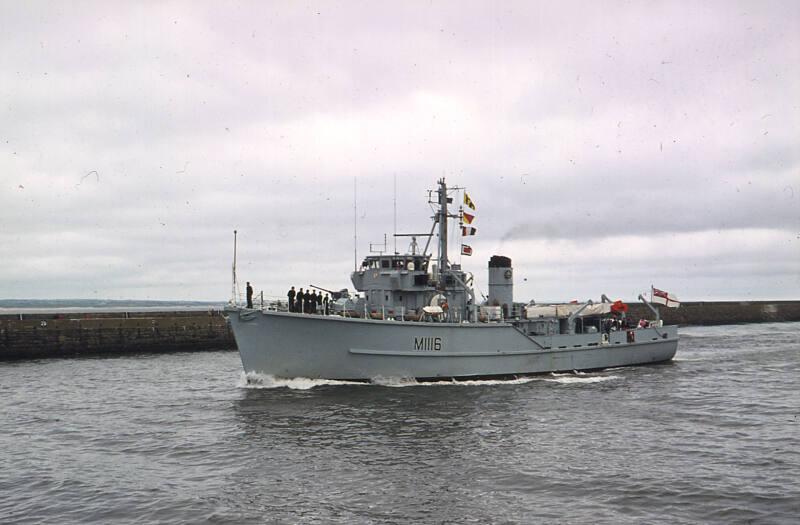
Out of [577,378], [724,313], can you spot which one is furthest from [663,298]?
[724,313]

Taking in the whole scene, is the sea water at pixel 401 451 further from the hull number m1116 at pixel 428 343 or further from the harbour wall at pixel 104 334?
the harbour wall at pixel 104 334

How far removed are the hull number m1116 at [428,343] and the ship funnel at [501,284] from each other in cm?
642

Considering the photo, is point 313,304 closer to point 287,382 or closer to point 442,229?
point 287,382

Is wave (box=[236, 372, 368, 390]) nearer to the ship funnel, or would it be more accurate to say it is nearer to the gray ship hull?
the gray ship hull

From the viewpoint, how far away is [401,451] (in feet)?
56.3

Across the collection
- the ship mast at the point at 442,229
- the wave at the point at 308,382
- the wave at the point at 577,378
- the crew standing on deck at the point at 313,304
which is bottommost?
the wave at the point at 577,378

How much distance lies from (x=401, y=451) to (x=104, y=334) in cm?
3347

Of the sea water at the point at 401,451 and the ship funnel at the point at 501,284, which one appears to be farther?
the ship funnel at the point at 501,284

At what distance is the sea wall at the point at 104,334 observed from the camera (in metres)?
40.9

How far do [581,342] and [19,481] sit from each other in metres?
24.5

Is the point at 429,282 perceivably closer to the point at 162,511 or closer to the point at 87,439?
the point at 87,439

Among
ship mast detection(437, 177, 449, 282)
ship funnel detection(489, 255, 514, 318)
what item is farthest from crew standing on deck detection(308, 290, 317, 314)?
ship funnel detection(489, 255, 514, 318)

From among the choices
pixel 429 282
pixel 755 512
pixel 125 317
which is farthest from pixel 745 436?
pixel 125 317

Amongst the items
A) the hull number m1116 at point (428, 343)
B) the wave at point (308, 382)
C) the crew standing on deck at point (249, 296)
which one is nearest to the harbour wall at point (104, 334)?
the wave at point (308, 382)
